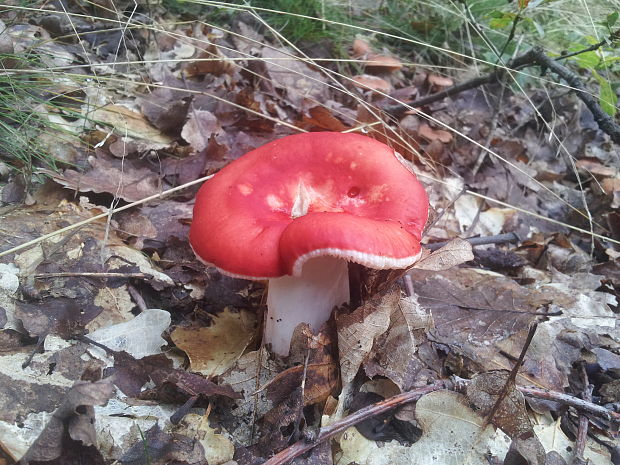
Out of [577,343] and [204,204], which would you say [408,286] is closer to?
[577,343]

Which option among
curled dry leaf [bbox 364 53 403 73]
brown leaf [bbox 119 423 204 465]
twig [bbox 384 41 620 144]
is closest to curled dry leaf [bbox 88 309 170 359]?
brown leaf [bbox 119 423 204 465]

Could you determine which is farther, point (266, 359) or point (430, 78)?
point (430, 78)

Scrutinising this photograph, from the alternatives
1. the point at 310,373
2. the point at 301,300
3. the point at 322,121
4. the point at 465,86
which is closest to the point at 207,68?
the point at 322,121

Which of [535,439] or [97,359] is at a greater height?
[535,439]

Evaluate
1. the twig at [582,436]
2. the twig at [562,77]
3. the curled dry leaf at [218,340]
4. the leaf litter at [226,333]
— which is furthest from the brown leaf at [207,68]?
the twig at [582,436]

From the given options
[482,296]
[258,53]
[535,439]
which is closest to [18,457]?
[535,439]

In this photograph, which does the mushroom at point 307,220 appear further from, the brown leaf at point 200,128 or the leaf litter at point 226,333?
the brown leaf at point 200,128

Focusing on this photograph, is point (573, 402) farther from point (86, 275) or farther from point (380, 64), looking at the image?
point (380, 64)

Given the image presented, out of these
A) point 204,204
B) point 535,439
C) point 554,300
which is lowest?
point 554,300
